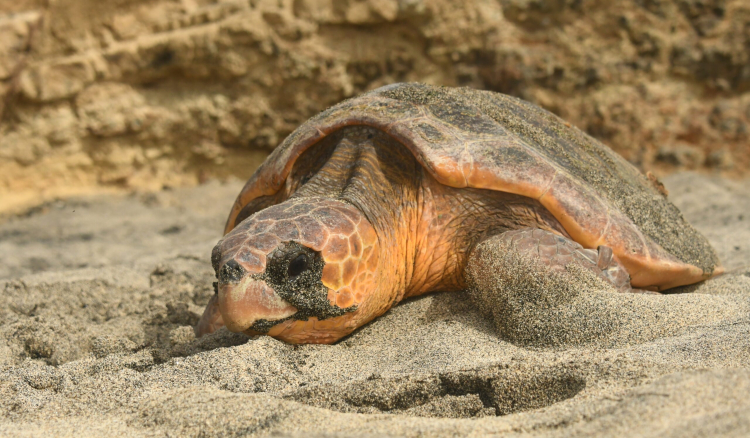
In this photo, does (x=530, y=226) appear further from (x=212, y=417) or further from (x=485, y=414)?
(x=212, y=417)

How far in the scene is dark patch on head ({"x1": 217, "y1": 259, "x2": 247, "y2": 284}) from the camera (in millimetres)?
1904

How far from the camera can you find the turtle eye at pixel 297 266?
6.45ft

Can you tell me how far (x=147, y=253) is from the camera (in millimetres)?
3900

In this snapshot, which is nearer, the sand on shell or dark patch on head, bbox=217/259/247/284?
the sand on shell

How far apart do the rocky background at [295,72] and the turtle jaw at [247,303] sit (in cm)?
376

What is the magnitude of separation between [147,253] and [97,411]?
2417 millimetres

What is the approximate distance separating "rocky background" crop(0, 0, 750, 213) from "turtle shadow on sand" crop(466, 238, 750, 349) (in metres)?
3.61

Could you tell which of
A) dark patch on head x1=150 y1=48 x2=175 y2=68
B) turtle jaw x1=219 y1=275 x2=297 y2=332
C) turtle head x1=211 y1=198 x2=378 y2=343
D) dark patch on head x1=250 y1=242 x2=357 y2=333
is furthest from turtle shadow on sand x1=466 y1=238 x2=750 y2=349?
dark patch on head x1=150 y1=48 x2=175 y2=68

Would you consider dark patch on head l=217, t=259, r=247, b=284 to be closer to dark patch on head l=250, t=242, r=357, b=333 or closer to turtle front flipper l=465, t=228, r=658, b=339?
dark patch on head l=250, t=242, r=357, b=333

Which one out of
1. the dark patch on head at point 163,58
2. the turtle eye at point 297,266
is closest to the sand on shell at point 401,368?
the turtle eye at point 297,266

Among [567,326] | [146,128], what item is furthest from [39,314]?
[146,128]

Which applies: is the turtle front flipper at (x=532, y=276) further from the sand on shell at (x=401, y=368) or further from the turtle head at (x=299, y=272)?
the turtle head at (x=299, y=272)

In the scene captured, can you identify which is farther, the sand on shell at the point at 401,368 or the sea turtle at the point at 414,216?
the sea turtle at the point at 414,216

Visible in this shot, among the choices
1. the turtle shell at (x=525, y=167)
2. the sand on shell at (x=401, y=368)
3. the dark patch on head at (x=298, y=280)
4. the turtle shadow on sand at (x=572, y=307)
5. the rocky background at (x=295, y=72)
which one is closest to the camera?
the sand on shell at (x=401, y=368)
